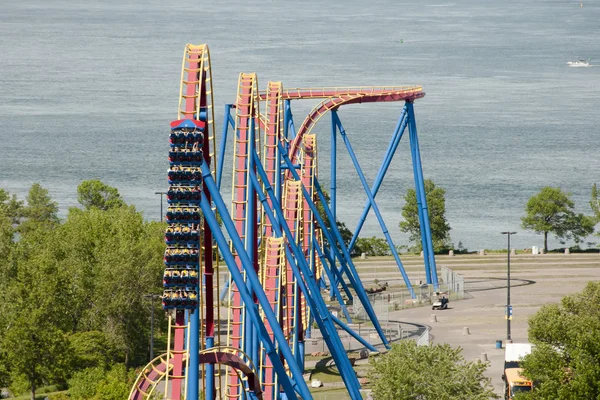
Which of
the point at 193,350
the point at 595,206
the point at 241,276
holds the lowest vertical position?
the point at 193,350

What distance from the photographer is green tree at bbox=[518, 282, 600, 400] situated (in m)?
41.4

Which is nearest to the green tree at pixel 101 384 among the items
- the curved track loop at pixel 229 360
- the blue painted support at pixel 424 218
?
the curved track loop at pixel 229 360

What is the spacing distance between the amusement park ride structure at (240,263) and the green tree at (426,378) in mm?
3004

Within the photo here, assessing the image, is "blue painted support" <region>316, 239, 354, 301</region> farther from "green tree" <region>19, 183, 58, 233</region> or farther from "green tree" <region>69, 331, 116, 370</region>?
"green tree" <region>19, 183, 58, 233</region>

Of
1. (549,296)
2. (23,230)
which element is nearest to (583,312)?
(549,296)

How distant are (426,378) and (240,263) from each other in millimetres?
8932

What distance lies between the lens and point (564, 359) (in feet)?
143

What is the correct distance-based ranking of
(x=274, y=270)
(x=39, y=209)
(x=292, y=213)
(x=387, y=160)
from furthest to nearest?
(x=39, y=209) < (x=387, y=160) < (x=292, y=213) < (x=274, y=270)

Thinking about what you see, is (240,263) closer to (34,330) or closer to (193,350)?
(34,330)

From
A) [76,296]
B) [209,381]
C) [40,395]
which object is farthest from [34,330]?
[209,381]

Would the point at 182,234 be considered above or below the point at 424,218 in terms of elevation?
below

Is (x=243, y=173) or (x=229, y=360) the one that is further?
(x=243, y=173)

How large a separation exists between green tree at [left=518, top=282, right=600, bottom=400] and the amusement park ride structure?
6960 mm

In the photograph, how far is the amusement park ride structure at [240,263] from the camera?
3259 cm
